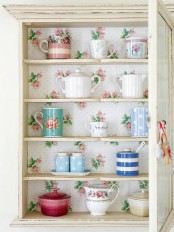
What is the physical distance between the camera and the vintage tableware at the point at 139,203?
2.59 metres

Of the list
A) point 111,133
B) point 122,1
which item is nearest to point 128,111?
point 111,133

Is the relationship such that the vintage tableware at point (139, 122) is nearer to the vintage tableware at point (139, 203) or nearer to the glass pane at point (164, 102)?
the glass pane at point (164, 102)

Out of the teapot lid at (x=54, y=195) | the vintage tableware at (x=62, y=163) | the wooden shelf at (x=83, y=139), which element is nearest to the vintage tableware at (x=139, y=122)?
the wooden shelf at (x=83, y=139)

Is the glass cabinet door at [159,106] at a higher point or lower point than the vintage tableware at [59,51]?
lower

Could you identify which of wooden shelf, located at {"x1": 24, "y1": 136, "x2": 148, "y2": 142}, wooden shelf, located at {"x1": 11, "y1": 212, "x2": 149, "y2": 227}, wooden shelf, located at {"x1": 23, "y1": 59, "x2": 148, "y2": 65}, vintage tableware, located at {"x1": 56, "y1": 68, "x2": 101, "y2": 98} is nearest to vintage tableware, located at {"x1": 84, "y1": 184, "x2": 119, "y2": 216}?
wooden shelf, located at {"x1": 11, "y1": 212, "x2": 149, "y2": 227}

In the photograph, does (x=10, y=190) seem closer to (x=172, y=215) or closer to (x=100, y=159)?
(x=100, y=159)

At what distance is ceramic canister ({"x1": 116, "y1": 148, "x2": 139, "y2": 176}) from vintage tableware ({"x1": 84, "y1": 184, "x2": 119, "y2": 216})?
0.11 metres

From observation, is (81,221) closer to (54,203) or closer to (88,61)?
(54,203)

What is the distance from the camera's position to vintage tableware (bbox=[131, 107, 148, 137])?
2.62 m

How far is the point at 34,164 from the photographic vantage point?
2.76m

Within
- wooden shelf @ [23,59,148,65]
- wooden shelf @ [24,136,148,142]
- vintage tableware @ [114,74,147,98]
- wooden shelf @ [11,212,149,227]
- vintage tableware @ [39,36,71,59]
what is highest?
vintage tableware @ [39,36,71,59]

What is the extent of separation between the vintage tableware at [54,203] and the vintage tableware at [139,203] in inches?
12.9

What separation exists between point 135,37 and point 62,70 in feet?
1.43

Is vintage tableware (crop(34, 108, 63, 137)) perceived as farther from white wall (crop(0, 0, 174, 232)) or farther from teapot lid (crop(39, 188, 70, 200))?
teapot lid (crop(39, 188, 70, 200))
